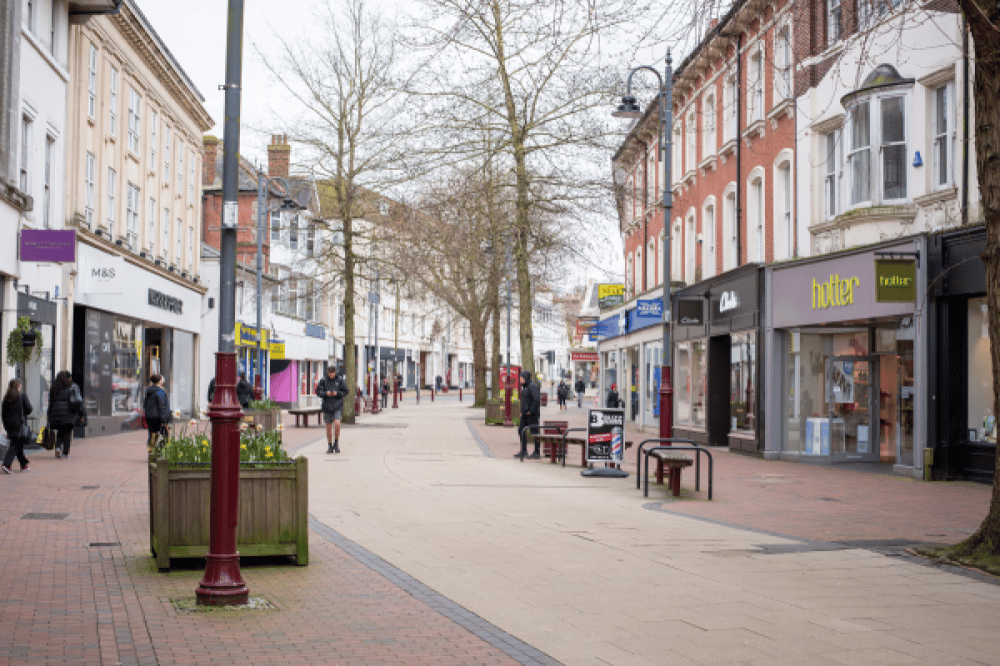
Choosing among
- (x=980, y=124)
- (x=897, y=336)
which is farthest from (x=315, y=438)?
(x=980, y=124)

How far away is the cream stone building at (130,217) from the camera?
27188mm

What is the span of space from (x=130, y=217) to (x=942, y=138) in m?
22.9

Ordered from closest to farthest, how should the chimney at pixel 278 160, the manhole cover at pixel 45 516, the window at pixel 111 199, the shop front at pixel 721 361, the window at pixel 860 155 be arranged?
the manhole cover at pixel 45 516 → the window at pixel 860 155 → the shop front at pixel 721 361 → the window at pixel 111 199 → the chimney at pixel 278 160

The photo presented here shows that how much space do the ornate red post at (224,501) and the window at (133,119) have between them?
87.4 feet

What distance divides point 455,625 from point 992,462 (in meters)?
12.7

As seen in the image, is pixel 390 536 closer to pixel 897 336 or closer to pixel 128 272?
pixel 897 336

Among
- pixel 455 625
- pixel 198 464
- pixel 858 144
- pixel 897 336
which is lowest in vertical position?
pixel 455 625

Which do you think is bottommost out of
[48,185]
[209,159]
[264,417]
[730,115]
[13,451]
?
[13,451]

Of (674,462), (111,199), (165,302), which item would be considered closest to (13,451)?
→ (674,462)

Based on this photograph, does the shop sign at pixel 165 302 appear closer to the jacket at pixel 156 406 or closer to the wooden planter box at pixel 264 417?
the wooden planter box at pixel 264 417

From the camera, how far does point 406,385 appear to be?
96.8m

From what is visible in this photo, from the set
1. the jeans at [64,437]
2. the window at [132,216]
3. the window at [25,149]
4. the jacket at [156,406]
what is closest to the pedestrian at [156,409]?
the jacket at [156,406]

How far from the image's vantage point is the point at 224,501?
291 inches

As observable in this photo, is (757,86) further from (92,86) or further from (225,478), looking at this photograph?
(225,478)
